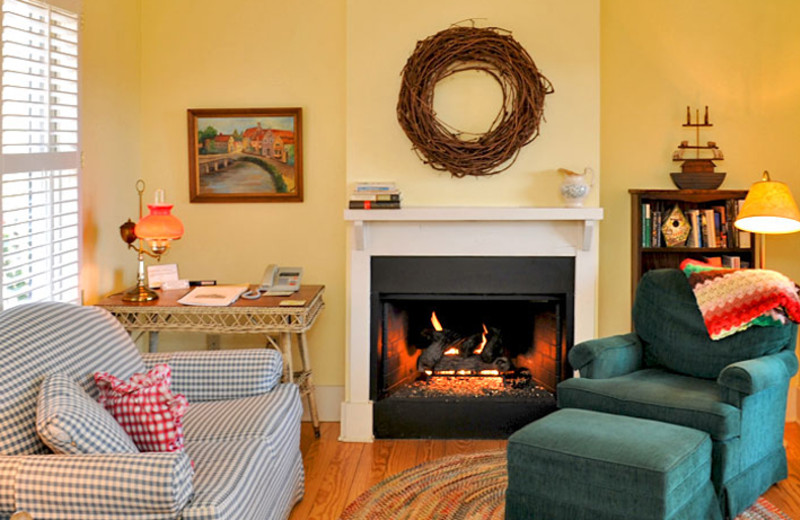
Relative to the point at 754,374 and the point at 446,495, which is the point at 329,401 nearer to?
the point at 446,495

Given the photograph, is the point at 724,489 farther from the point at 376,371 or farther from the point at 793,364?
the point at 376,371

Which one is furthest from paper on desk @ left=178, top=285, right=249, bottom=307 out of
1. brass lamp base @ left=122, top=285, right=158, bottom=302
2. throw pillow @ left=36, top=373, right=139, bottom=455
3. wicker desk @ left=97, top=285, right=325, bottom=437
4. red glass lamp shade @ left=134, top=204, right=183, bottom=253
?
throw pillow @ left=36, top=373, right=139, bottom=455

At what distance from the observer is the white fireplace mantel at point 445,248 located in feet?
15.3

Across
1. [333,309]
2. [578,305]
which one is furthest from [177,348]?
[578,305]

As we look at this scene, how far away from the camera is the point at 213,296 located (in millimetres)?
4426

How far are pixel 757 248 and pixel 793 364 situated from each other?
3.29 feet

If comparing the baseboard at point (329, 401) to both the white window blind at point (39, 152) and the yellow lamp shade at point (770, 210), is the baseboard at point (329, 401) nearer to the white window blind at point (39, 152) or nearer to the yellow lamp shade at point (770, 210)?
the white window blind at point (39, 152)

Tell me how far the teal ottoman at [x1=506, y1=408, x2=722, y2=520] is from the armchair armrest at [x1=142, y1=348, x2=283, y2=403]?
1.01 m

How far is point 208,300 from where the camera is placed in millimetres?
4371

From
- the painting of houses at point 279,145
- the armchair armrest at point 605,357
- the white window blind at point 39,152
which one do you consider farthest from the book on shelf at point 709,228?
the white window blind at point 39,152

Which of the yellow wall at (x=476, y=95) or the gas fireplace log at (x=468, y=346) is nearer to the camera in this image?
the yellow wall at (x=476, y=95)

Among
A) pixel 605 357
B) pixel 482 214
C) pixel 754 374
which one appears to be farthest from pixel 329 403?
pixel 754 374

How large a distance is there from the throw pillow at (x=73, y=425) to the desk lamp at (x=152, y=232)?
1.57m

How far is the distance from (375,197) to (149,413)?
6.50 ft
